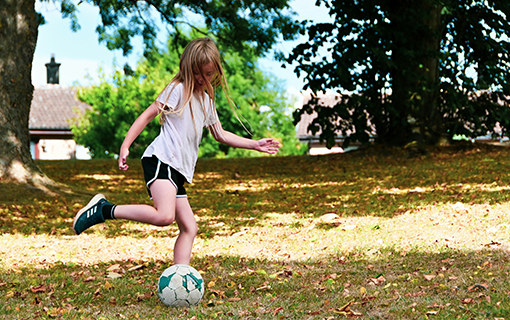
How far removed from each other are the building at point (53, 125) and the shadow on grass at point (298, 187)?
26.6 metres

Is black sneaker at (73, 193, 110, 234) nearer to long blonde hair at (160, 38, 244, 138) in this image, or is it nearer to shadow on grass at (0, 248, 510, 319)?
shadow on grass at (0, 248, 510, 319)

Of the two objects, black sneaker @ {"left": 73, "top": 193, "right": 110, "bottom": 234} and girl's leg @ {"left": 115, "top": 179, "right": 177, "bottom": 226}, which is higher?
girl's leg @ {"left": 115, "top": 179, "right": 177, "bottom": 226}

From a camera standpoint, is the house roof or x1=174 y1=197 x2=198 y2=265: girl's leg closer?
x1=174 y1=197 x2=198 y2=265: girl's leg

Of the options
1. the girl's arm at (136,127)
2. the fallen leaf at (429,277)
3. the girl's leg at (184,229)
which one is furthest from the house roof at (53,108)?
the fallen leaf at (429,277)

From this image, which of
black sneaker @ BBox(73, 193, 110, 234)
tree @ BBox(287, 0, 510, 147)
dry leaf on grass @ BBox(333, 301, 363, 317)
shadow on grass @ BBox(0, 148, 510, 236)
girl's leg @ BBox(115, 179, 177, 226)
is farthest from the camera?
tree @ BBox(287, 0, 510, 147)

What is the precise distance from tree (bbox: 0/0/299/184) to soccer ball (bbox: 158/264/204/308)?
6.76 metres

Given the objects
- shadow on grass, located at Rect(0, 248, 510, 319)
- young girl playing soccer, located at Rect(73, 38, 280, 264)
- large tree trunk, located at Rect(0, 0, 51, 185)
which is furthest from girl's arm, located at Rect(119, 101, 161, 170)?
large tree trunk, located at Rect(0, 0, 51, 185)

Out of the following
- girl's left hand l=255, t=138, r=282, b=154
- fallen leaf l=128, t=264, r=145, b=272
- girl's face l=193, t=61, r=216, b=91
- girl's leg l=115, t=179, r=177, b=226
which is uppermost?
girl's face l=193, t=61, r=216, b=91

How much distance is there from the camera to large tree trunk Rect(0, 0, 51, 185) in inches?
395

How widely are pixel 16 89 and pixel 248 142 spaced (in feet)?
24.0

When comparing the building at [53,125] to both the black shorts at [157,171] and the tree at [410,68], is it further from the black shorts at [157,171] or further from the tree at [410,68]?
the black shorts at [157,171]

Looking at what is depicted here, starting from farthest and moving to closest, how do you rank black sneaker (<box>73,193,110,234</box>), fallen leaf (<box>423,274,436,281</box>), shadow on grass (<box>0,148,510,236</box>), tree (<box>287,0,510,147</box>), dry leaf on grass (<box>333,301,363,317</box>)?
1. tree (<box>287,0,510,147</box>)
2. shadow on grass (<box>0,148,510,236</box>)
3. fallen leaf (<box>423,274,436,281</box>)
4. black sneaker (<box>73,193,110,234</box>)
5. dry leaf on grass (<box>333,301,363,317</box>)

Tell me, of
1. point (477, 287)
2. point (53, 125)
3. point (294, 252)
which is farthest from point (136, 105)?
point (477, 287)

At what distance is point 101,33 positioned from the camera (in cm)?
1703
